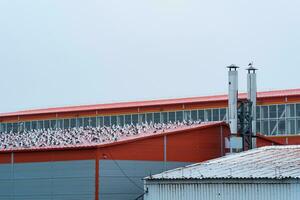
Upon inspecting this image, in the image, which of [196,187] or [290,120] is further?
[290,120]

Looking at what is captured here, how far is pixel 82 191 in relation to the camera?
128ft

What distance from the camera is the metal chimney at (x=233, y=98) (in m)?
45.6

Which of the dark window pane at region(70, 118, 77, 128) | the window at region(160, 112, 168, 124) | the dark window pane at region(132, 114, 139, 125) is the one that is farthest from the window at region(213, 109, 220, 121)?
the dark window pane at region(70, 118, 77, 128)

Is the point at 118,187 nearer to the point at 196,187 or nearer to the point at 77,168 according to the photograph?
the point at 77,168

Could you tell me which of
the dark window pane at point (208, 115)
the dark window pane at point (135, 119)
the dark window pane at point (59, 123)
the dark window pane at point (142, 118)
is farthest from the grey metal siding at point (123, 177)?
the dark window pane at point (59, 123)

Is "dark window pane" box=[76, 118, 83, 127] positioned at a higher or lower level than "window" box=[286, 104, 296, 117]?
lower

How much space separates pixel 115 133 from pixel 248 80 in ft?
28.4

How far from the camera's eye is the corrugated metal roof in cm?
3519

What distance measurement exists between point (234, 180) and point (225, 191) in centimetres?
72

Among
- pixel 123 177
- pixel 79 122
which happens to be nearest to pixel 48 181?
pixel 123 177

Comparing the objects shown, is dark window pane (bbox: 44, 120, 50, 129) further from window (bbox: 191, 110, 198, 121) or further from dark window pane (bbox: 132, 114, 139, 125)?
window (bbox: 191, 110, 198, 121)

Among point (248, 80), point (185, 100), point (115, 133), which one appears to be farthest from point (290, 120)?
point (115, 133)

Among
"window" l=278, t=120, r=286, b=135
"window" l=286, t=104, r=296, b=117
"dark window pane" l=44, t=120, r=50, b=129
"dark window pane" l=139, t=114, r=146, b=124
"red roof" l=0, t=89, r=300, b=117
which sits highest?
"red roof" l=0, t=89, r=300, b=117

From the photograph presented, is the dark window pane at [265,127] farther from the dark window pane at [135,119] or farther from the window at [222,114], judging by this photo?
the dark window pane at [135,119]
